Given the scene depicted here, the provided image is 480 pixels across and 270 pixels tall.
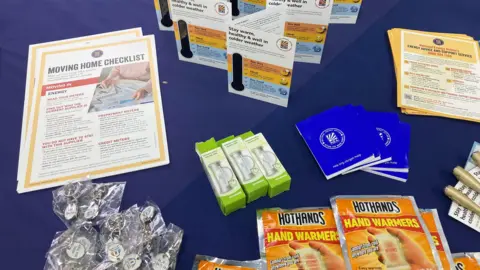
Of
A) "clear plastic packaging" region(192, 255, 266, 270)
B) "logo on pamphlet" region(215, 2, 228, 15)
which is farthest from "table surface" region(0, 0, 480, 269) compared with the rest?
"logo on pamphlet" region(215, 2, 228, 15)

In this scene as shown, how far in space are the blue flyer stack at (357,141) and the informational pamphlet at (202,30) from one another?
11.2 inches

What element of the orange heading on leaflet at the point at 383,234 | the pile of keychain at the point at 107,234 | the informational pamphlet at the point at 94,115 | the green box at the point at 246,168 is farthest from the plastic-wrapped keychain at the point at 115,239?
the orange heading on leaflet at the point at 383,234

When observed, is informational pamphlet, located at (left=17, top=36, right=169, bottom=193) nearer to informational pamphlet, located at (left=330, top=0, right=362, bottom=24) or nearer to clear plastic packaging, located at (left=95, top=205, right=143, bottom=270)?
clear plastic packaging, located at (left=95, top=205, right=143, bottom=270)

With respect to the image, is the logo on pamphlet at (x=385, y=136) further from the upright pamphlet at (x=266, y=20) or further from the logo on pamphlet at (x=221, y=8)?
the logo on pamphlet at (x=221, y=8)

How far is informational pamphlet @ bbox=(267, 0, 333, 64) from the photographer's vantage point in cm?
88

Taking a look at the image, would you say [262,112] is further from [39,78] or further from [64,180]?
[39,78]

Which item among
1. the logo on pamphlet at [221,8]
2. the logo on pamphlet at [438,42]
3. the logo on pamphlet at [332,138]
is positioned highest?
the logo on pamphlet at [221,8]

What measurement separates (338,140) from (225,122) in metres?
0.27

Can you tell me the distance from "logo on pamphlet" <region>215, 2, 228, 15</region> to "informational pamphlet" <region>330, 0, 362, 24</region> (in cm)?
36

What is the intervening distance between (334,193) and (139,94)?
1.72 ft

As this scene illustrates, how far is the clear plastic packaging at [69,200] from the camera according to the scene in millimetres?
757

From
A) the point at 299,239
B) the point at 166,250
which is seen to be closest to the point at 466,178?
the point at 299,239

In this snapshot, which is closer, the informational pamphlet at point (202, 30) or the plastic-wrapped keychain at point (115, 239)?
the plastic-wrapped keychain at point (115, 239)

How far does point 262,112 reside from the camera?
93cm
